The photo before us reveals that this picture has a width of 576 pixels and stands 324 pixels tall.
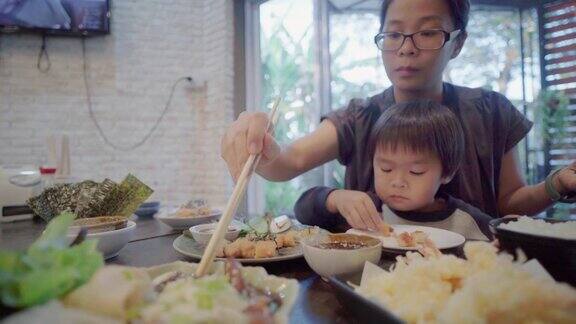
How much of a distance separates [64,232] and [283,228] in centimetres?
68

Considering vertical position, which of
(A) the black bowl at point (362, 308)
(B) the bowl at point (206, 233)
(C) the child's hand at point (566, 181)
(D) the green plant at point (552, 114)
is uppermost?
(D) the green plant at point (552, 114)

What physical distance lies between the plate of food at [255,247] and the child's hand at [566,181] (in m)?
0.84

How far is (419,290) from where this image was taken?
1.59 feet

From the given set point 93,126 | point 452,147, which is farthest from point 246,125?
point 93,126

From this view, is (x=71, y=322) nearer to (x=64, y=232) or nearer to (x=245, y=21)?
(x=64, y=232)

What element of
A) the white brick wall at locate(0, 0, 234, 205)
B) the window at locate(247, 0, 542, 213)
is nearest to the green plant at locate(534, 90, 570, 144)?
the window at locate(247, 0, 542, 213)

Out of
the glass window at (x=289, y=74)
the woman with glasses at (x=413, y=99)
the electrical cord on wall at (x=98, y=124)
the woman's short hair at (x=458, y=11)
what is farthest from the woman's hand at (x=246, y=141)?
the electrical cord on wall at (x=98, y=124)

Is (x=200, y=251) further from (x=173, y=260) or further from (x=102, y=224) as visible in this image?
(x=102, y=224)

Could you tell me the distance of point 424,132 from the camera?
119 cm

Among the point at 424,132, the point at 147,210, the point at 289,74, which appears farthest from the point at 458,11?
the point at 289,74

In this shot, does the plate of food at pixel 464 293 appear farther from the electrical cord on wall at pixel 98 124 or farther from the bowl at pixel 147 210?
the electrical cord on wall at pixel 98 124

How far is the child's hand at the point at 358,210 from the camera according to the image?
102cm

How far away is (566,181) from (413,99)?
0.57 metres

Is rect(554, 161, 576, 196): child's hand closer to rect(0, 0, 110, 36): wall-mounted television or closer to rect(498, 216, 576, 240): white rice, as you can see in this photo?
rect(498, 216, 576, 240): white rice
